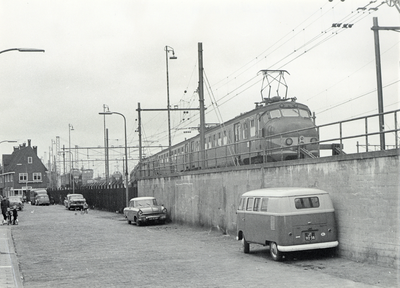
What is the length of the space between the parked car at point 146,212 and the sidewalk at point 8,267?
9.55 metres

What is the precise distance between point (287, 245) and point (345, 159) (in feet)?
9.38

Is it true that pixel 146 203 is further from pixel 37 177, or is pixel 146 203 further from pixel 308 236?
pixel 37 177

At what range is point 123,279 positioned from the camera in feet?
41.8

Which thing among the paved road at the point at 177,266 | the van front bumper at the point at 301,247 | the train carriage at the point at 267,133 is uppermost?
the train carriage at the point at 267,133

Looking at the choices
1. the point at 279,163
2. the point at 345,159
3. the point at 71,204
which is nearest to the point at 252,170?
the point at 279,163

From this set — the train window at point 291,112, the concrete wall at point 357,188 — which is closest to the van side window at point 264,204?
the concrete wall at point 357,188

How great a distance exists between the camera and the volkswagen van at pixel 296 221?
14.7 m

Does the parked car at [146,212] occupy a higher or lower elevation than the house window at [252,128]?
lower

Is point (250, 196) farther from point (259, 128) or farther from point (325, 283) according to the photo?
point (259, 128)

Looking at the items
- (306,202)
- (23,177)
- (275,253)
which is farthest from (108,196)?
(23,177)

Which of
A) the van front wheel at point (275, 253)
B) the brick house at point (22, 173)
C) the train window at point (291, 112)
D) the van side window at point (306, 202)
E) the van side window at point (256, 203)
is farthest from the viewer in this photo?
the brick house at point (22, 173)

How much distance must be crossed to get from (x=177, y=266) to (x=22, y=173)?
334 feet

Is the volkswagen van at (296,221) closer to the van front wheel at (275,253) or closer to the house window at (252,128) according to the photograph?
the van front wheel at (275,253)

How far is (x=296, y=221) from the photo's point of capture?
581 inches
